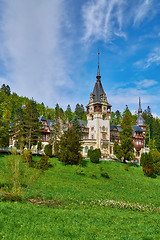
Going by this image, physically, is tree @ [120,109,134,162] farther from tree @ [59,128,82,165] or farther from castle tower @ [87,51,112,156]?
tree @ [59,128,82,165]

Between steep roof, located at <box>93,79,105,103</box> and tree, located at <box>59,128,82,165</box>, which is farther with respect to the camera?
steep roof, located at <box>93,79,105,103</box>

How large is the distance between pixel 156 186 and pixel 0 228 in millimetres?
25174

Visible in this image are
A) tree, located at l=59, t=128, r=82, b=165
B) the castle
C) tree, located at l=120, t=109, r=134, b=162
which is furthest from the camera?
the castle

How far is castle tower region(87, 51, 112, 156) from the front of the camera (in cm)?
5144

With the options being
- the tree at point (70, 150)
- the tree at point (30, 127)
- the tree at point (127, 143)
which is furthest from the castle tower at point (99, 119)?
the tree at point (30, 127)

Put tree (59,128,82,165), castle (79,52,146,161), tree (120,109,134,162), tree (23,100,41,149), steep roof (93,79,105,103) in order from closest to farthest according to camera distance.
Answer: tree (59,128,82,165) → tree (23,100,41,149) → tree (120,109,134,162) → castle (79,52,146,161) → steep roof (93,79,105,103)

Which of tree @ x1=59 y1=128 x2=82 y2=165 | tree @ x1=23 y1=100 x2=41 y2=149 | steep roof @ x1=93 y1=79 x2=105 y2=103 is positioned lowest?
tree @ x1=59 y1=128 x2=82 y2=165

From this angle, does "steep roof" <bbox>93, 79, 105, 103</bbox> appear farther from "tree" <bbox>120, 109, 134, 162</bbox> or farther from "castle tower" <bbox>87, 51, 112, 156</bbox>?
"tree" <bbox>120, 109, 134, 162</bbox>

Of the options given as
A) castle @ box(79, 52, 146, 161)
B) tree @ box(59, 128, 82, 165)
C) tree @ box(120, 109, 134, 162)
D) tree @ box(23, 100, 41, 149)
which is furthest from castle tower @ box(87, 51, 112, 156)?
tree @ box(23, 100, 41, 149)

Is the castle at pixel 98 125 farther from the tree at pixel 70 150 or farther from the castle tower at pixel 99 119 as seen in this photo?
the tree at pixel 70 150

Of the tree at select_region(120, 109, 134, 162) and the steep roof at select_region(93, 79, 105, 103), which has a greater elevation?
the steep roof at select_region(93, 79, 105, 103)

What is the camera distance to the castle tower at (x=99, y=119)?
51.4 metres

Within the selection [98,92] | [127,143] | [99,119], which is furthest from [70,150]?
[98,92]

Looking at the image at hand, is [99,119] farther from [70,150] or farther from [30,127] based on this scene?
[30,127]
